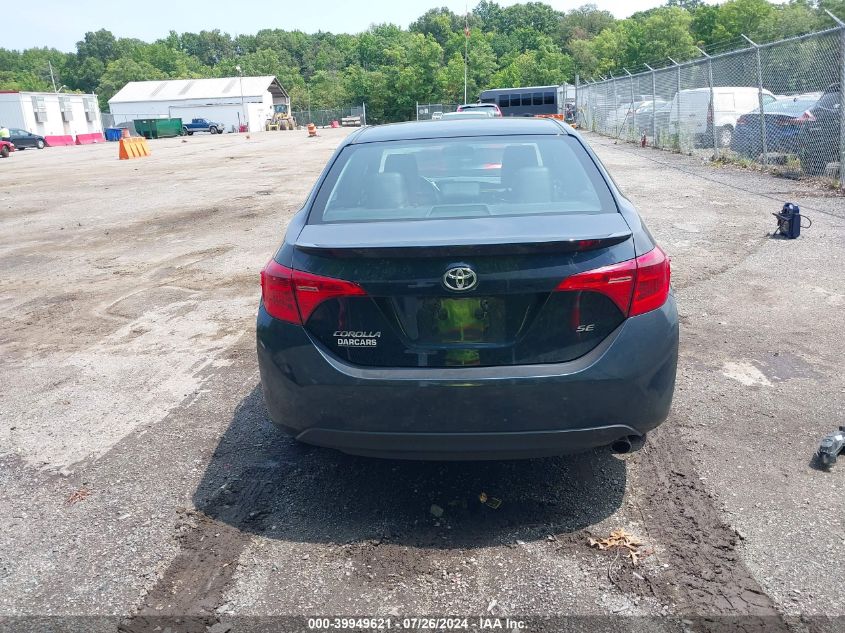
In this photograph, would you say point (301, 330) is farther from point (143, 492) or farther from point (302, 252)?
point (143, 492)

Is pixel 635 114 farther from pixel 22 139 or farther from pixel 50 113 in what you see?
pixel 50 113

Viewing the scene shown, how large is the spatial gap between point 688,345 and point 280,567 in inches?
140

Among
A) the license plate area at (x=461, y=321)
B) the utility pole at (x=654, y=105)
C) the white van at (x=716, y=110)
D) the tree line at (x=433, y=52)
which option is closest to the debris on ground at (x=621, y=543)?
the license plate area at (x=461, y=321)

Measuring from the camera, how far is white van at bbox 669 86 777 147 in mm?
17094

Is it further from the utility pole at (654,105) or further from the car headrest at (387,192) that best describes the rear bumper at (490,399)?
the utility pole at (654,105)

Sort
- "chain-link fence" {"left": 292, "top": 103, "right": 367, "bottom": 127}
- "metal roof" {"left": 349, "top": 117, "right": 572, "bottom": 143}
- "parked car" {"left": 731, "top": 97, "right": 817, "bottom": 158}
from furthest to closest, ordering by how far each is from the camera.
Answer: "chain-link fence" {"left": 292, "top": 103, "right": 367, "bottom": 127} → "parked car" {"left": 731, "top": 97, "right": 817, "bottom": 158} → "metal roof" {"left": 349, "top": 117, "right": 572, "bottom": 143}

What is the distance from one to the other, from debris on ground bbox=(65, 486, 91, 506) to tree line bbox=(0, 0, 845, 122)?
38013 millimetres

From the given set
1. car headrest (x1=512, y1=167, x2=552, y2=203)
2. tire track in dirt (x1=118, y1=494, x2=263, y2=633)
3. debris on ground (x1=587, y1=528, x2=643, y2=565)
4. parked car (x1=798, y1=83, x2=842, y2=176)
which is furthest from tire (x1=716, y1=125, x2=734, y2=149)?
tire track in dirt (x1=118, y1=494, x2=263, y2=633)

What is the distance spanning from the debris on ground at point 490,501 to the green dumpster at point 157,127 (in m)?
74.4

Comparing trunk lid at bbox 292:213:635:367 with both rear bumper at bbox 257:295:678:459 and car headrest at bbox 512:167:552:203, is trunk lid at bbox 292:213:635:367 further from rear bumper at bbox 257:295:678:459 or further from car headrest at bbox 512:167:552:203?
car headrest at bbox 512:167:552:203

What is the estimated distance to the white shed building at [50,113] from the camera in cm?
6806

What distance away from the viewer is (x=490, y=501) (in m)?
3.29

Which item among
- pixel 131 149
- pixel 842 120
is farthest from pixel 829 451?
pixel 131 149

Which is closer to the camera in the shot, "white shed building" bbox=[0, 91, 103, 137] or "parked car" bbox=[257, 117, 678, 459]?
"parked car" bbox=[257, 117, 678, 459]
